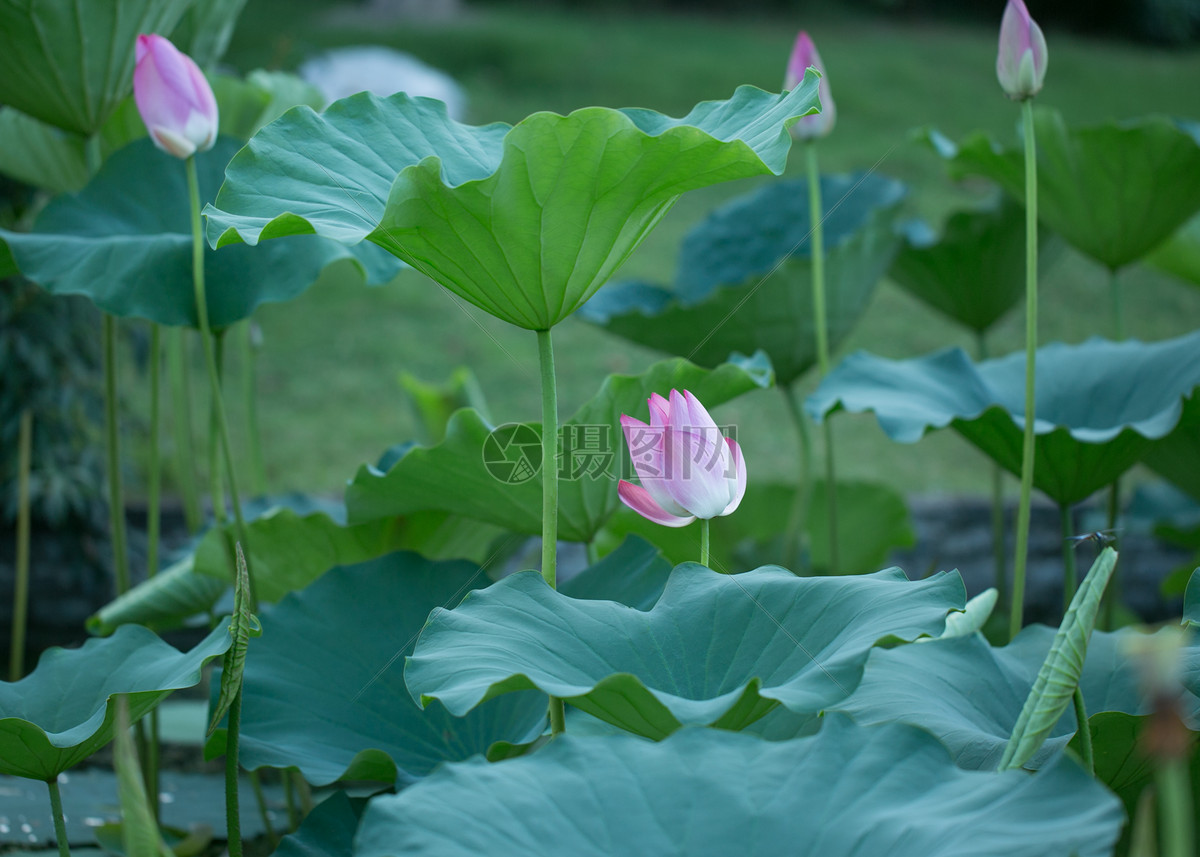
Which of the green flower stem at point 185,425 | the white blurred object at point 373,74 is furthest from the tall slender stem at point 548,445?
the white blurred object at point 373,74

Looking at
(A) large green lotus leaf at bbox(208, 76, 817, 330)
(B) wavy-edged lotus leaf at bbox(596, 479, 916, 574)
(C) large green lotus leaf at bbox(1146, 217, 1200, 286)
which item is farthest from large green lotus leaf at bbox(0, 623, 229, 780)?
(C) large green lotus leaf at bbox(1146, 217, 1200, 286)

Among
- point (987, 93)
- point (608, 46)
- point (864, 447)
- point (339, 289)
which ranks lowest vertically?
point (864, 447)

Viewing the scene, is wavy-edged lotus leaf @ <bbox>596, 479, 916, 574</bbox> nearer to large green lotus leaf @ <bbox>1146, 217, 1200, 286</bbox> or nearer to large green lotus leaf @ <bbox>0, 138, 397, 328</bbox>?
large green lotus leaf @ <bbox>1146, 217, 1200, 286</bbox>

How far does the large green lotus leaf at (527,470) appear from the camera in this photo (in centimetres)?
91

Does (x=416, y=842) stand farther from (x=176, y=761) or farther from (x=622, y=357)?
(x=622, y=357)

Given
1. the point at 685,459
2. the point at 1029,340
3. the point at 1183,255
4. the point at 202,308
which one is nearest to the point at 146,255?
the point at 202,308

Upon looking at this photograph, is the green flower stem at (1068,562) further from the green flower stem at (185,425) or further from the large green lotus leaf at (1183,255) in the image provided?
the green flower stem at (185,425)

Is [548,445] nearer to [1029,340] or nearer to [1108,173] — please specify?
[1029,340]

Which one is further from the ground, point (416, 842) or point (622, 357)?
point (416, 842)

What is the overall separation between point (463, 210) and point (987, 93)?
19.7 ft

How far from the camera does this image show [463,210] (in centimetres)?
65

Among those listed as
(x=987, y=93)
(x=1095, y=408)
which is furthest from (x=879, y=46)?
(x=1095, y=408)

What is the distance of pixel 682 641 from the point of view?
26.9 inches

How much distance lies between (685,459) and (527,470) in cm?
31
